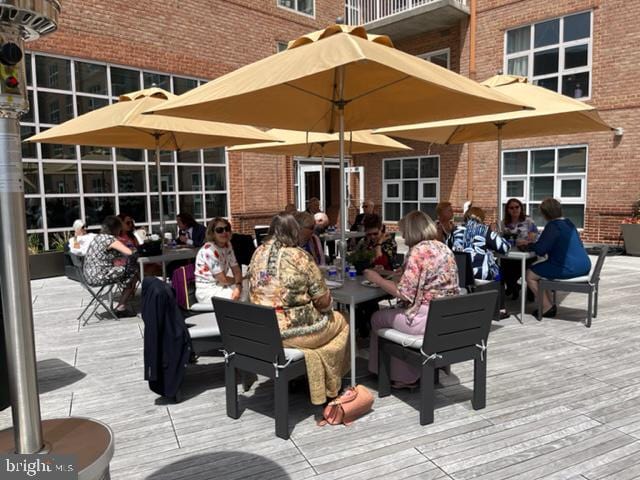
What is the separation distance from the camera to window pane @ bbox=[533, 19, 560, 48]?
11684 mm

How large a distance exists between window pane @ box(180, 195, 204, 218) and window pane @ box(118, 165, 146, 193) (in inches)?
37.3

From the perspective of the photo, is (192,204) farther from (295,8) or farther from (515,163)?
(515,163)

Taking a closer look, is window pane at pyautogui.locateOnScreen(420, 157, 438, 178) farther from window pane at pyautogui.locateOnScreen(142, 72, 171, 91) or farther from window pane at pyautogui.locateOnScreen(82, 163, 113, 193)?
window pane at pyautogui.locateOnScreen(82, 163, 113, 193)

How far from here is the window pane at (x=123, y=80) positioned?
9.41 meters

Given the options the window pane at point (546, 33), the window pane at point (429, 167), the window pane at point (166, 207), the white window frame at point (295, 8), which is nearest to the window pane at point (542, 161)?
the window pane at point (546, 33)

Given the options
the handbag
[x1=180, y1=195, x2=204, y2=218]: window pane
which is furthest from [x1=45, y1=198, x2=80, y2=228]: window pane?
the handbag

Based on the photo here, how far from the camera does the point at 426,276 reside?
323cm

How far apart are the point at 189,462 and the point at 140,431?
0.55m

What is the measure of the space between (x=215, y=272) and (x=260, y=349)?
1.45 meters

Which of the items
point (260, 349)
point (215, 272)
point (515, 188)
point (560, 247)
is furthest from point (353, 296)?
point (515, 188)

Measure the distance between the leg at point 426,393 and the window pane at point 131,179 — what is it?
27.6ft

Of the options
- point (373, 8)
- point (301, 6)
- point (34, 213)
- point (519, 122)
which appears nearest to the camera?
point (519, 122)

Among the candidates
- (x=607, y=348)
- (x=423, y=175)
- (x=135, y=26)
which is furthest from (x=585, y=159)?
(x=135, y=26)

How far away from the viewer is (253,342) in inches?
114
